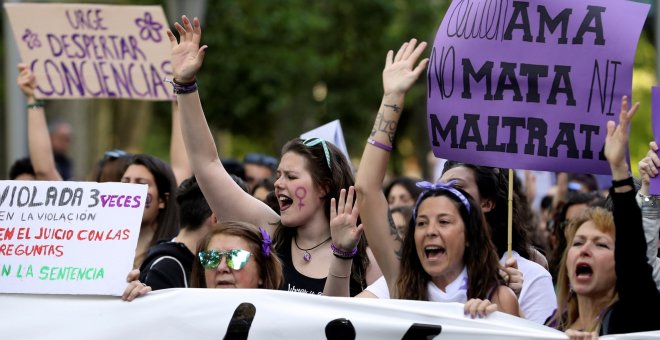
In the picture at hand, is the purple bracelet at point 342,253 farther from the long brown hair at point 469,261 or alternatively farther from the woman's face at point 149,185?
the woman's face at point 149,185

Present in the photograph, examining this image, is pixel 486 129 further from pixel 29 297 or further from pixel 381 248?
pixel 29 297

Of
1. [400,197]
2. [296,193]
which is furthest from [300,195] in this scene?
[400,197]

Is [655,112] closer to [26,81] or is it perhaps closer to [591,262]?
[591,262]

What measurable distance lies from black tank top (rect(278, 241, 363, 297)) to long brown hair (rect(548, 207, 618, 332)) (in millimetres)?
865

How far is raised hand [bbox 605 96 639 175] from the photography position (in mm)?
4738

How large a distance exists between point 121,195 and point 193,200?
1.58m

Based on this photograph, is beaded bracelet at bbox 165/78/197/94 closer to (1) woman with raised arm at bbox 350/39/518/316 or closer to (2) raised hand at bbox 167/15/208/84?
(2) raised hand at bbox 167/15/208/84

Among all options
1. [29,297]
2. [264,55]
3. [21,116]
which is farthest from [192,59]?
[264,55]

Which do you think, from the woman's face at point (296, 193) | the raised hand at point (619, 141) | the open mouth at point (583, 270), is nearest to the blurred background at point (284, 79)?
the woman's face at point (296, 193)

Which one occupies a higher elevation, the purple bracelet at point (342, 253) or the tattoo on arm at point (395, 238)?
the tattoo on arm at point (395, 238)

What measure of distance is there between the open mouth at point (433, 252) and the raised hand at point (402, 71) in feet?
2.28

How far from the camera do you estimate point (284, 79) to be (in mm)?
20078

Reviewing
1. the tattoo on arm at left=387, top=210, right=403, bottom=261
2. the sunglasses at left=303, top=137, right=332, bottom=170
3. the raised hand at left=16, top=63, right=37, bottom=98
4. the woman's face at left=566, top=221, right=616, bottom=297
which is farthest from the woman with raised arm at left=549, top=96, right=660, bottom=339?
the raised hand at left=16, top=63, right=37, bottom=98

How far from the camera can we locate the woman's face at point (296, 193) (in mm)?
5852
